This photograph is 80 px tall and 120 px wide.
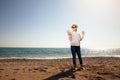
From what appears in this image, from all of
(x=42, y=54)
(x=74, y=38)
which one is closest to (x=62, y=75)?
(x=74, y=38)

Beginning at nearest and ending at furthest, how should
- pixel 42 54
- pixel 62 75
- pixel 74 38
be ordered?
pixel 62 75 < pixel 74 38 < pixel 42 54

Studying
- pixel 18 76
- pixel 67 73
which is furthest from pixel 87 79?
pixel 18 76

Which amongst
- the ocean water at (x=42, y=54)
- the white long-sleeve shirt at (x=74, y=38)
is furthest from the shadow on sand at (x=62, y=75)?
the ocean water at (x=42, y=54)

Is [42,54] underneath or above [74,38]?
underneath

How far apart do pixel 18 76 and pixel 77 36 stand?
11.3ft

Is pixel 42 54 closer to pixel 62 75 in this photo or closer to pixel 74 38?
pixel 74 38

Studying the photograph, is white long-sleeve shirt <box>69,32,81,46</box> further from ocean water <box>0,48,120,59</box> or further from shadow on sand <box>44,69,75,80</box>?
ocean water <box>0,48,120,59</box>

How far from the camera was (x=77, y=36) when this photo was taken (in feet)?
28.5

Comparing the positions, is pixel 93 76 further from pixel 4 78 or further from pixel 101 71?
pixel 4 78

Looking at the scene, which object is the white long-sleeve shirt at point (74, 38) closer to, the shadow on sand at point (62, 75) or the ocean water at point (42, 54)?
the shadow on sand at point (62, 75)

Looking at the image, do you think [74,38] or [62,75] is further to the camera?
[74,38]

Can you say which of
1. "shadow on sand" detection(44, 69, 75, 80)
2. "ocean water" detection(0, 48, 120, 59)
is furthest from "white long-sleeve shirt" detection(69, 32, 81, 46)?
"ocean water" detection(0, 48, 120, 59)

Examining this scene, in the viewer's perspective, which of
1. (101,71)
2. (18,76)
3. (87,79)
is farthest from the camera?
(101,71)

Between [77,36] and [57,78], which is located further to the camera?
[77,36]
